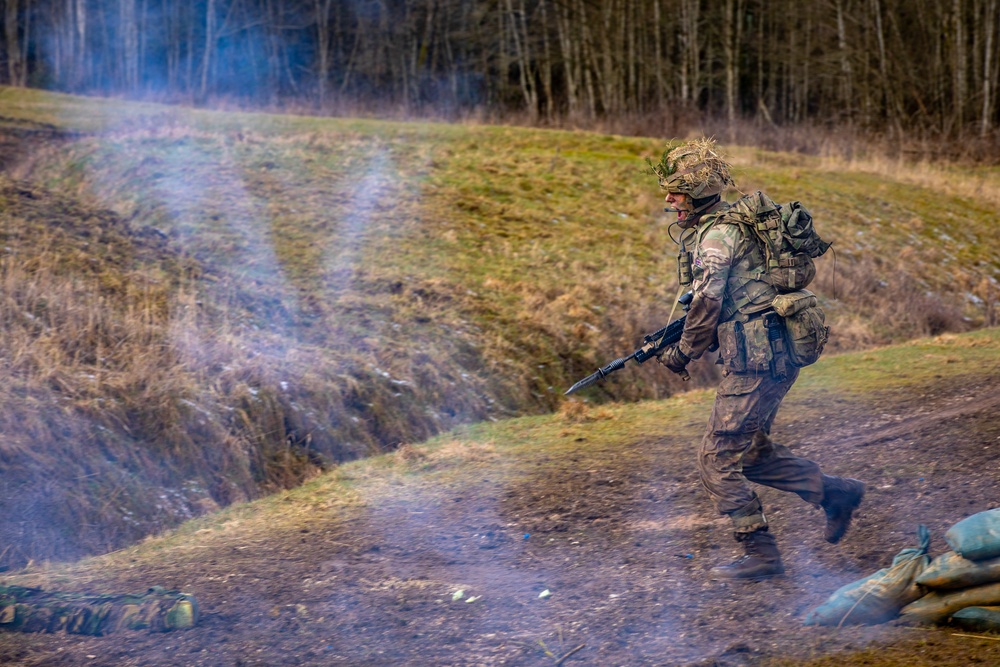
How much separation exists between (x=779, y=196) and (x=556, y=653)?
13629 mm

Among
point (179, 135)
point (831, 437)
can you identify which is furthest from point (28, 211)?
point (831, 437)

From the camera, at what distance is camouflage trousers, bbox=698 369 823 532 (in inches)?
186

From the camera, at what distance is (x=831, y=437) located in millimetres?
7453

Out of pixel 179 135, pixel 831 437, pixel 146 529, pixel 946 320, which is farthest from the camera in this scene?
A: pixel 179 135

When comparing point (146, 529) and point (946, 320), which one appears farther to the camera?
point (946, 320)

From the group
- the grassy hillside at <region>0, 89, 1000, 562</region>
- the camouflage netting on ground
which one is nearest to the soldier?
the camouflage netting on ground

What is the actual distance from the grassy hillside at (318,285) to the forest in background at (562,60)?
7.60 meters

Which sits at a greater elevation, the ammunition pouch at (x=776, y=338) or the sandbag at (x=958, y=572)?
the ammunition pouch at (x=776, y=338)

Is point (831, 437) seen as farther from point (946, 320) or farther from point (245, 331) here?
point (946, 320)

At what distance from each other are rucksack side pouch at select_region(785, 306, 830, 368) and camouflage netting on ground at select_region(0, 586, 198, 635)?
120 inches

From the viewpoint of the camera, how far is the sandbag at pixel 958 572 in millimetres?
3963

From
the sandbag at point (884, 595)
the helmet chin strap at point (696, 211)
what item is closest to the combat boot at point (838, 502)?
the sandbag at point (884, 595)

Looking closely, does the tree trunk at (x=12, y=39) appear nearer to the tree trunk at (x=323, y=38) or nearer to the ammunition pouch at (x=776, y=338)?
the tree trunk at (x=323, y=38)

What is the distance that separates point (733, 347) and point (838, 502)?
107 centimetres
